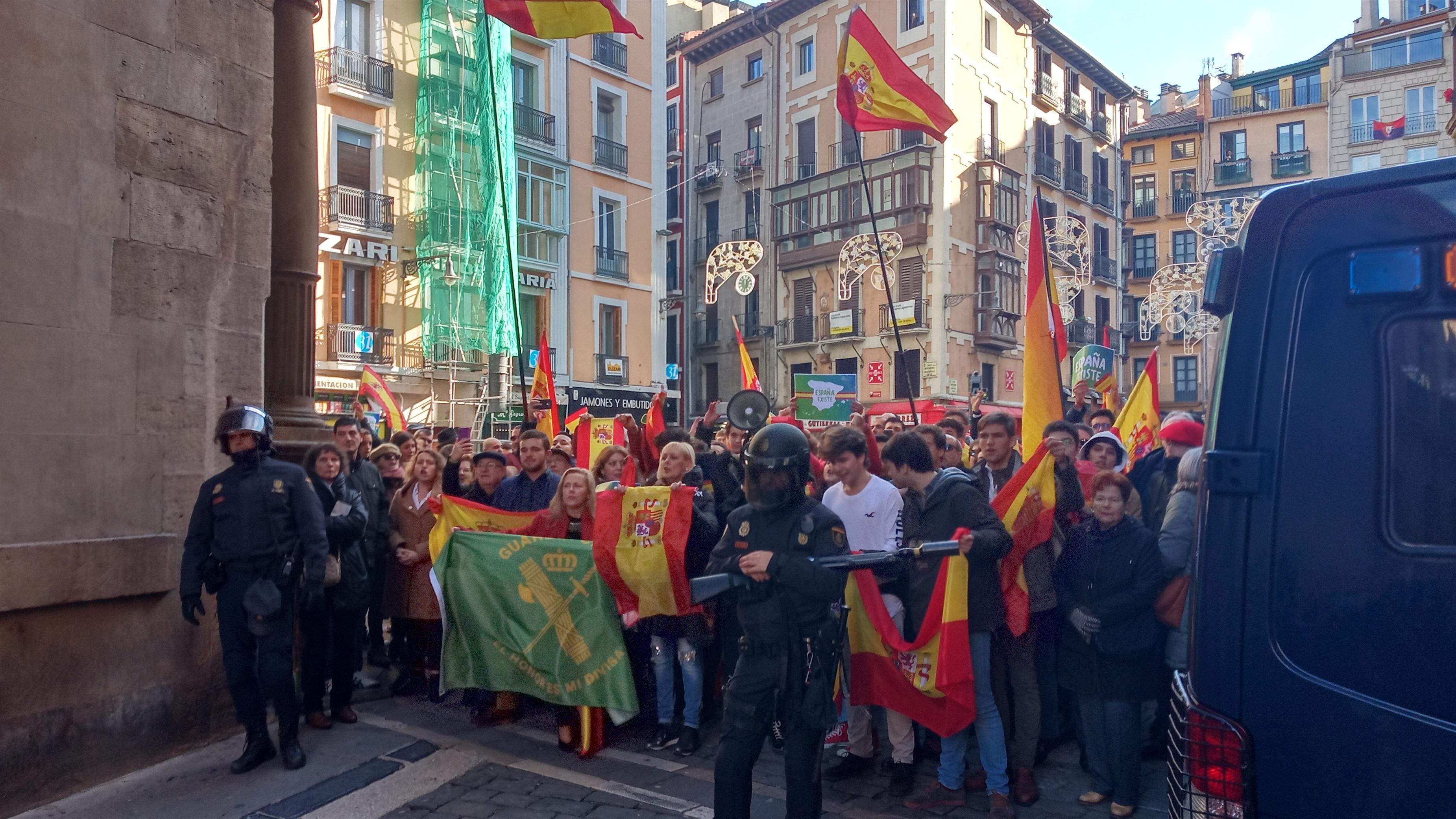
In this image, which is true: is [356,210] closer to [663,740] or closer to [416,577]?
[416,577]

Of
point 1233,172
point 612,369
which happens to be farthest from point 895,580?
point 1233,172

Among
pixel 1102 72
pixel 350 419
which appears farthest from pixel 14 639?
pixel 1102 72

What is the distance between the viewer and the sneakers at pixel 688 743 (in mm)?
6094

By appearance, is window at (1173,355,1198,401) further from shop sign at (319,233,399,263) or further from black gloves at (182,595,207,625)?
black gloves at (182,595,207,625)

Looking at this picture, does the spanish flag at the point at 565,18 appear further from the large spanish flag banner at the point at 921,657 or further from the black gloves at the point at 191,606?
the large spanish flag banner at the point at 921,657

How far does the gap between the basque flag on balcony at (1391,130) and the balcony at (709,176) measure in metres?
24.5

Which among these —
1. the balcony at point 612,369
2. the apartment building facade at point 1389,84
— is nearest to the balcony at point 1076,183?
the apartment building facade at point 1389,84

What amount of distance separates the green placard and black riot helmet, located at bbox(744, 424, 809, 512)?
8.74 meters

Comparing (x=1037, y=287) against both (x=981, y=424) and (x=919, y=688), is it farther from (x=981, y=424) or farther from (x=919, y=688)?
(x=919, y=688)

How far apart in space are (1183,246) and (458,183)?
36938 millimetres

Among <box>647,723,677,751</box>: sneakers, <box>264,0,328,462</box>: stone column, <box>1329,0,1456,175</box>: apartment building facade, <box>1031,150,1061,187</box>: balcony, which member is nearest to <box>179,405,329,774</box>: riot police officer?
<box>264,0,328,462</box>: stone column

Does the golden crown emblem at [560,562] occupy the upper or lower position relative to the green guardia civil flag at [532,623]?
upper

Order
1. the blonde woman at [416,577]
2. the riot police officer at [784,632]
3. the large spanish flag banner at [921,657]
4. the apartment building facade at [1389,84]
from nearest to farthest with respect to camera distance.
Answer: the riot police officer at [784,632] → the large spanish flag banner at [921,657] → the blonde woman at [416,577] → the apartment building facade at [1389,84]

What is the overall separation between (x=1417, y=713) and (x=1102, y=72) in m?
46.3
